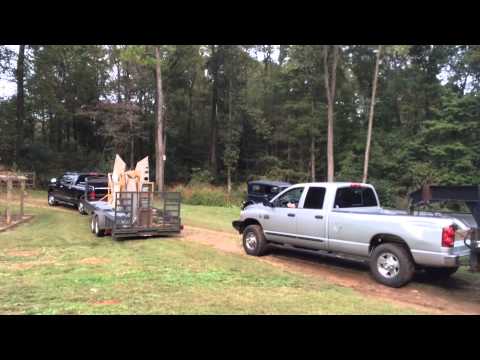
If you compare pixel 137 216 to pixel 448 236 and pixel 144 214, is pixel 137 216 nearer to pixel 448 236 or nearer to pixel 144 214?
pixel 144 214

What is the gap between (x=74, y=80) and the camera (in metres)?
44.1

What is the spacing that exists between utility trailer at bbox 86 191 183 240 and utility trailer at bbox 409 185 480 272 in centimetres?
739

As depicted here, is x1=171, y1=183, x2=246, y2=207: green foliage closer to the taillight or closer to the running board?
the running board

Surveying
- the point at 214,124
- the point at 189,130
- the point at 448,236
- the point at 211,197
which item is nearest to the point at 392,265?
the point at 448,236

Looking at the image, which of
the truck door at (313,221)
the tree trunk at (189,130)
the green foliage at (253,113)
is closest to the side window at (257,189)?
the truck door at (313,221)

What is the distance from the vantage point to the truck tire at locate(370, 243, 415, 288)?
7621mm

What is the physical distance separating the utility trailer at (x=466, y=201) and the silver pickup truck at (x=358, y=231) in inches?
7.6

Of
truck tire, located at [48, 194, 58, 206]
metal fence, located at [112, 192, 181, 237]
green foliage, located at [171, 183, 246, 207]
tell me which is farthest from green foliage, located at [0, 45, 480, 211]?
metal fence, located at [112, 192, 181, 237]

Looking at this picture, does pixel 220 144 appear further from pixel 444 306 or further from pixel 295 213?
pixel 444 306

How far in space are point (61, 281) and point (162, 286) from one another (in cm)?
178

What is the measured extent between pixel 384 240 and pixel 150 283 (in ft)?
14.5

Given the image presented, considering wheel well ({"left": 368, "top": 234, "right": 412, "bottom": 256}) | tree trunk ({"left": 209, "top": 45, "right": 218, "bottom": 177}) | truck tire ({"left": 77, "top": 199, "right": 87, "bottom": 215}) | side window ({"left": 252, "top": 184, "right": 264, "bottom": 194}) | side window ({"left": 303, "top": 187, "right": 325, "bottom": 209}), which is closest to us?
wheel well ({"left": 368, "top": 234, "right": 412, "bottom": 256})

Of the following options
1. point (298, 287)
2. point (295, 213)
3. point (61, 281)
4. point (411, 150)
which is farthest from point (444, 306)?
point (411, 150)

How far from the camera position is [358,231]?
8.35 meters
